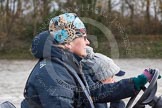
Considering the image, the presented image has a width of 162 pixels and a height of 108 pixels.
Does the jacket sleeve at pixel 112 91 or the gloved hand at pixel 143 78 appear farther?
the jacket sleeve at pixel 112 91

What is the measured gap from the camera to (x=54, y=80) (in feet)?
7.54

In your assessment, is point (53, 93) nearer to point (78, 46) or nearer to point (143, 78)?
point (78, 46)

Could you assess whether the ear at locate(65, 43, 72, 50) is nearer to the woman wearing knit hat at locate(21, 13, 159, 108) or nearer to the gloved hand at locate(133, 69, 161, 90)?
the woman wearing knit hat at locate(21, 13, 159, 108)

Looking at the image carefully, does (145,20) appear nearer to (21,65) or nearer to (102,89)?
(21,65)

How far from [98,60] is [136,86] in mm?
891

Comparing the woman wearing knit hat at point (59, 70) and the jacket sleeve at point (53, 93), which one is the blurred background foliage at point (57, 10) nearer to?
the woman wearing knit hat at point (59, 70)

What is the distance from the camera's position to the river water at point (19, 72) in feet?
24.0

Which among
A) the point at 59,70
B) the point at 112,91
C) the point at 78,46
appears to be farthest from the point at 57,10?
the point at 59,70

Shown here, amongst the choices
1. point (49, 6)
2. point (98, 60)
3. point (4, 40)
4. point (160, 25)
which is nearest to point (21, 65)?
point (4, 40)

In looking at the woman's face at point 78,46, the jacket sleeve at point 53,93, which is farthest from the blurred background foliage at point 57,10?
the jacket sleeve at point 53,93

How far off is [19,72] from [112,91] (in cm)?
788

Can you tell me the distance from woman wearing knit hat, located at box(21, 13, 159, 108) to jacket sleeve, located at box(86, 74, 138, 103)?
7 centimetres

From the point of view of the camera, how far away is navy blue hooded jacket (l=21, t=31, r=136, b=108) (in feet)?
7.47

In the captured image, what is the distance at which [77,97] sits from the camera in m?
2.44
